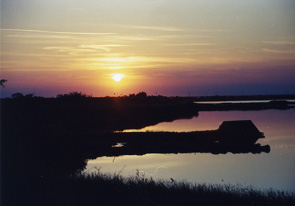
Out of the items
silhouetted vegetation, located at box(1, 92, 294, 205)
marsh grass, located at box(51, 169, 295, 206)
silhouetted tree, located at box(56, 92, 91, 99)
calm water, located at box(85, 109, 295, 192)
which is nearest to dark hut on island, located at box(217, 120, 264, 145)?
calm water, located at box(85, 109, 295, 192)

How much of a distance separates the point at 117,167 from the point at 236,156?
833 cm

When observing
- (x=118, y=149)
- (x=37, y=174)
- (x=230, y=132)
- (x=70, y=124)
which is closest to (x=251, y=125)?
(x=230, y=132)

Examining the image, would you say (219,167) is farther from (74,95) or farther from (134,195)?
(74,95)

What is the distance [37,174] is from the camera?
12672mm

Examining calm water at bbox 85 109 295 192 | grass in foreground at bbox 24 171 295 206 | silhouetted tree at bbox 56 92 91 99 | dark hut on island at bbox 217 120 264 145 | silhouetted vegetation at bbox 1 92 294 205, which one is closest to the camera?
grass in foreground at bbox 24 171 295 206

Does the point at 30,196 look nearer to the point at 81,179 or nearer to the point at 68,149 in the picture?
the point at 81,179

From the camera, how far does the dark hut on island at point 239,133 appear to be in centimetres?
3259

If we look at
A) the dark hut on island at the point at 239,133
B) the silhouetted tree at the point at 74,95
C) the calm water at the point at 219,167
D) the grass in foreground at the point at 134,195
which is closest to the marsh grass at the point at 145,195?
the grass in foreground at the point at 134,195

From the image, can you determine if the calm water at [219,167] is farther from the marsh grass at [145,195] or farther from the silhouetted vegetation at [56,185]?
the marsh grass at [145,195]

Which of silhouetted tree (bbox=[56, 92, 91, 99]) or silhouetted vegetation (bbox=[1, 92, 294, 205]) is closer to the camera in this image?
silhouetted vegetation (bbox=[1, 92, 294, 205])

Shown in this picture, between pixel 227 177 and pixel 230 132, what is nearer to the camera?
pixel 227 177

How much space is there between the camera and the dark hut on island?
1283 inches

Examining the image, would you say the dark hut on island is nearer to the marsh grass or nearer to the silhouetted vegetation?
the silhouetted vegetation

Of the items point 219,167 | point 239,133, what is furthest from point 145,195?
point 239,133
